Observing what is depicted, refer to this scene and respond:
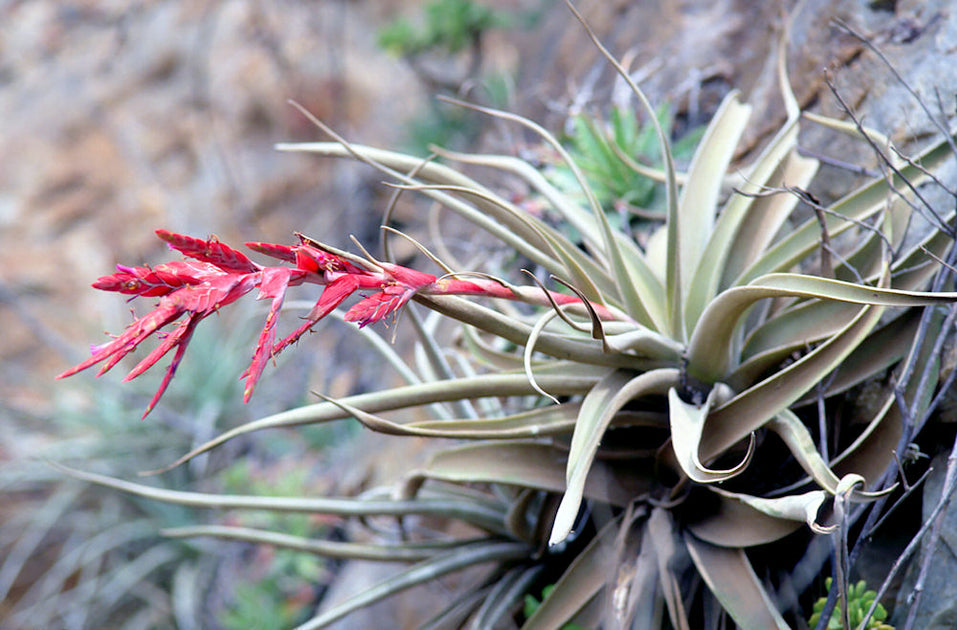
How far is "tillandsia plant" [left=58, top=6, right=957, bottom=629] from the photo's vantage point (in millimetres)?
715

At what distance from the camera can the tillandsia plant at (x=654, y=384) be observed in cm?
71

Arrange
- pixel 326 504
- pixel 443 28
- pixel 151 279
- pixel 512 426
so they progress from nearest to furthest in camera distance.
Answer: pixel 151 279
pixel 512 426
pixel 326 504
pixel 443 28

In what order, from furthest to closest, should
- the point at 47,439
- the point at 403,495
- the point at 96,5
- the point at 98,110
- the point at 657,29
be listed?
1. the point at 96,5
2. the point at 98,110
3. the point at 47,439
4. the point at 657,29
5. the point at 403,495

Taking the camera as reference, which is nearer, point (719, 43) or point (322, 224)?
point (719, 43)

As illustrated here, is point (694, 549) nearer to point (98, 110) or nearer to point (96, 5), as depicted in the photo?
point (98, 110)

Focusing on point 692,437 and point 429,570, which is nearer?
Answer: point 692,437

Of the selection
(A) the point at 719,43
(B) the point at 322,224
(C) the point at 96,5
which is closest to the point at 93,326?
(B) the point at 322,224

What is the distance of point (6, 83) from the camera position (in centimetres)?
361

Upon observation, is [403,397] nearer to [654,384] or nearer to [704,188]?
[654,384]

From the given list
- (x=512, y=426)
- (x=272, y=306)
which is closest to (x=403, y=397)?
(x=512, y=426)

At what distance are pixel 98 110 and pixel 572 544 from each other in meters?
3.46

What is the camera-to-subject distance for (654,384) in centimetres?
87

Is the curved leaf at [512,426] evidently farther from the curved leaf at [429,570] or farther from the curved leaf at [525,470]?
the curved leaf at [429,570]

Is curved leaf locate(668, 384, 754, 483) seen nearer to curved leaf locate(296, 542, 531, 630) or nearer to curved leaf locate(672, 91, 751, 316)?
curved leaf locate(672, 91, 751, 316)
